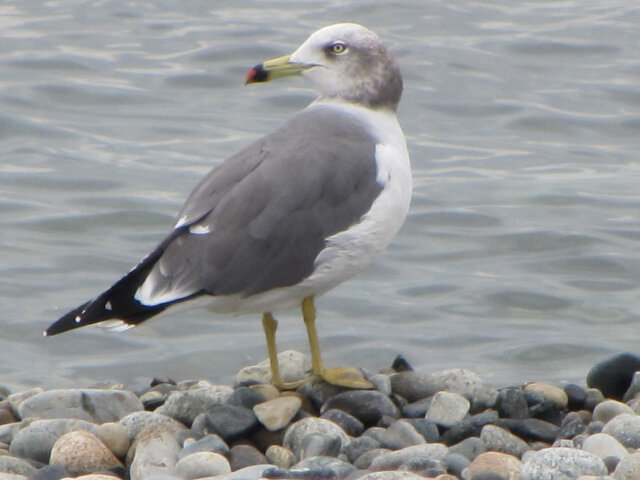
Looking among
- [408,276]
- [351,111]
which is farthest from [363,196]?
[408,276]

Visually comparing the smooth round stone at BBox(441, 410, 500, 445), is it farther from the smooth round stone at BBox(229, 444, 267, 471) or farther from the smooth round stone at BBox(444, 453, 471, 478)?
the smooth round stone at BBox(229, 444, 267, 471)

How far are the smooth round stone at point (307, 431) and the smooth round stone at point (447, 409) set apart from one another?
459 mm

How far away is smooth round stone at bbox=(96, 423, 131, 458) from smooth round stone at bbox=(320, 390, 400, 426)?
863mm

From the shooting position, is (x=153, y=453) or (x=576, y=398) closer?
(x=153, y=453)

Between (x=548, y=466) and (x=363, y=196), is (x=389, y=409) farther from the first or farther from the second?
(x=548, y=466)

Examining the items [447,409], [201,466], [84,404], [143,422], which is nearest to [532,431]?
[447,409]

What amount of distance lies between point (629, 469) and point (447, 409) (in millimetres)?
1122

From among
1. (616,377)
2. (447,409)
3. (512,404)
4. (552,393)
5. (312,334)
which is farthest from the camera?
(616,377)

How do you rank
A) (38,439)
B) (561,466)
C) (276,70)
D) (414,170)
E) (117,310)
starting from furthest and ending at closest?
(414,170) < (276,70) < (117,310) < (38,439) < (561,466)

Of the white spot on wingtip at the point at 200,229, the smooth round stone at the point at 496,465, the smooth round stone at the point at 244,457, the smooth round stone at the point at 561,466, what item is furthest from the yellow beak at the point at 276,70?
the smooth round stone at the point at 561,466

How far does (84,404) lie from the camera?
5.25 meters

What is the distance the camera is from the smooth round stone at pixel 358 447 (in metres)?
4.57

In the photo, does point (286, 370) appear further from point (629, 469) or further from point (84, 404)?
point (629, 469)

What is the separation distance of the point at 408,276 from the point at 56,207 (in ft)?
8.66
